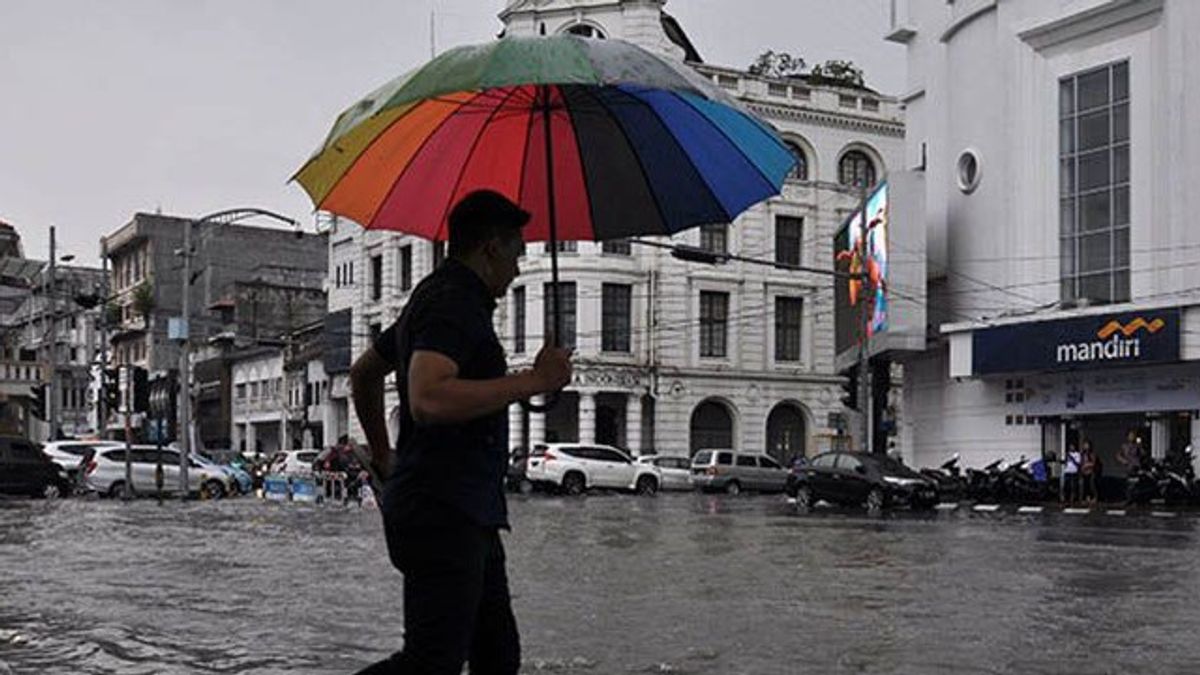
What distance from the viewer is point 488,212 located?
4.77 metres

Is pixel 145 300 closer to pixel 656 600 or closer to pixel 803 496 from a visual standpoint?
pixel 803 496

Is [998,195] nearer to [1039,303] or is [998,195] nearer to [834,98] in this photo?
[1039,303]

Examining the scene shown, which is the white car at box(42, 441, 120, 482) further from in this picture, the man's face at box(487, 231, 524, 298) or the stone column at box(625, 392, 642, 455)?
the man's face at box(487, 231, 524, 298)

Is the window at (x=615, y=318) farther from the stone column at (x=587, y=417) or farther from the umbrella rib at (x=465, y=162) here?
the umbrella rib at (x=465, y=162)

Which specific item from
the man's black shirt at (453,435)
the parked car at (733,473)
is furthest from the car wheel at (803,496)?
the man's black shirt at (453,435)

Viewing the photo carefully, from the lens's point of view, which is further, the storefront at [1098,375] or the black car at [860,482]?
the storefront at [1098,375]

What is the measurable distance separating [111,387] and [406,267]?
2701 centimetres

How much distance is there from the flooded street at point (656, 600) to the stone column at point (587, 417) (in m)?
32.2

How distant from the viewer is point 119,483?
39562 millimetres

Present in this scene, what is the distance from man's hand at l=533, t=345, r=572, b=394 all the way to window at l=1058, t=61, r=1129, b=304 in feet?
106

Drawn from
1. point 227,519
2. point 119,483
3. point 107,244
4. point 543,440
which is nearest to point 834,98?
point 543,440

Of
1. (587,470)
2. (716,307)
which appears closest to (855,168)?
(716,307)

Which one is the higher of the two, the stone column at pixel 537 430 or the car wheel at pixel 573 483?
the stone column at pixel 537 430

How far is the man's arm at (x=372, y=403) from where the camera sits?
5.00 meters
